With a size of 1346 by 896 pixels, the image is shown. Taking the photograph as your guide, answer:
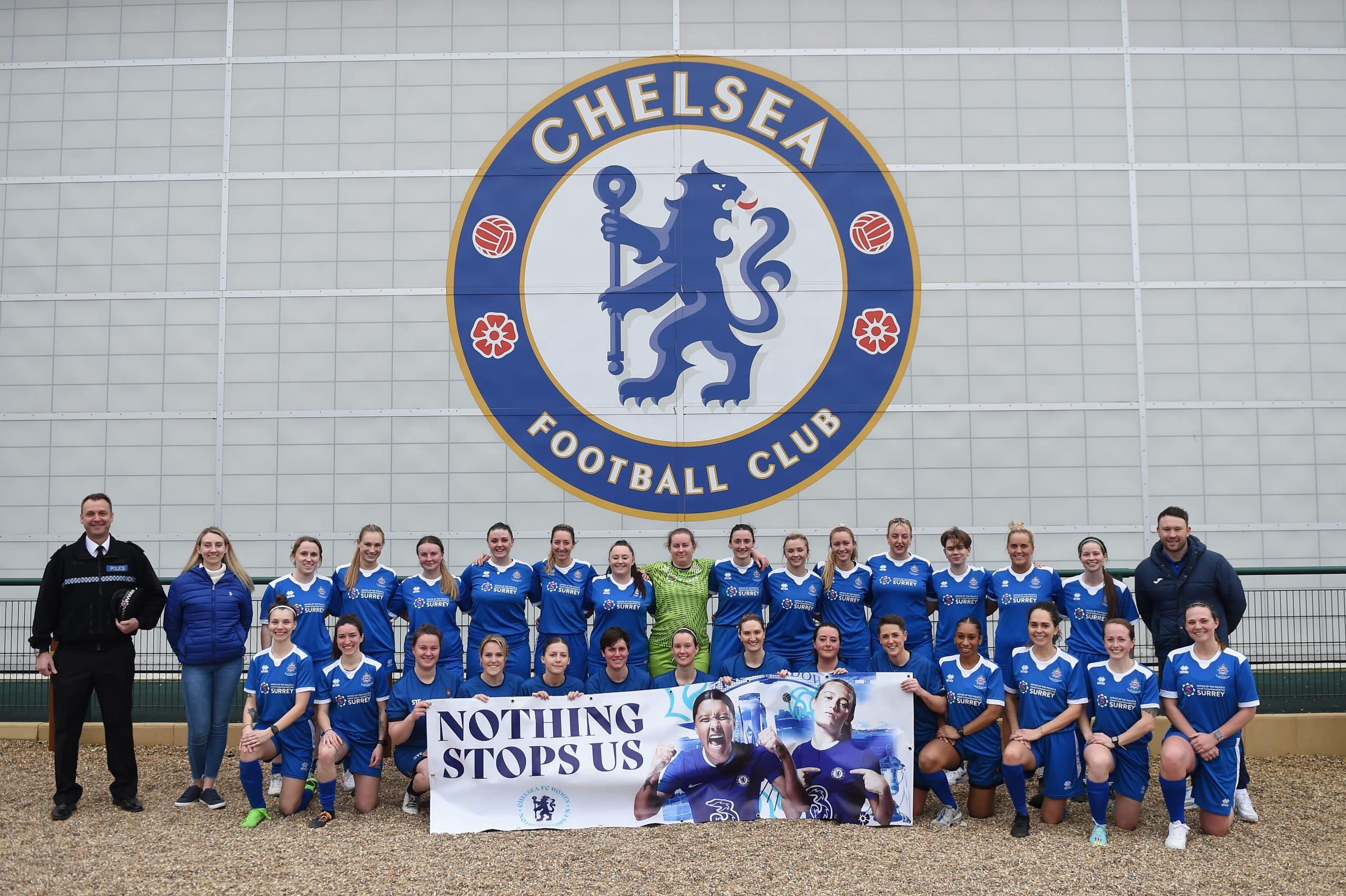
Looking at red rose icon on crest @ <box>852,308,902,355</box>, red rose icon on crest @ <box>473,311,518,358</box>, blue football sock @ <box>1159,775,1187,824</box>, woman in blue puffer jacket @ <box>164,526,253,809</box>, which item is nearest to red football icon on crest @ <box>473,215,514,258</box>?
red rose icon on crest @ <box>473,311,518,358</box>

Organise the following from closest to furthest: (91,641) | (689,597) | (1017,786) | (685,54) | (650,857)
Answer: (650,857) → (1017,786) → (91,641) → (689,597) → (685,54)

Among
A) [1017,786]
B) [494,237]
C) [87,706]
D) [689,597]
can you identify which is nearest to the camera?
[1017,786]

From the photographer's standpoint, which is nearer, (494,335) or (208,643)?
(208,643)

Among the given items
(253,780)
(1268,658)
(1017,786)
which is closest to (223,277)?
(253,780)

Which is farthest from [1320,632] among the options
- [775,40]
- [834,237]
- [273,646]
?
[273,646]

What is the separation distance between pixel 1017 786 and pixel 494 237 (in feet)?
21.4

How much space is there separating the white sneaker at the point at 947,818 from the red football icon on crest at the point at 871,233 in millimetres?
5268

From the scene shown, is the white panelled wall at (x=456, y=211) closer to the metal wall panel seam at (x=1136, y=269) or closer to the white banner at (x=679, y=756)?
the metal wall panel seam at (x=1136, y=269)

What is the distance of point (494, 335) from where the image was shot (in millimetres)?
9070

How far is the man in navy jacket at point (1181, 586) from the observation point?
615cm

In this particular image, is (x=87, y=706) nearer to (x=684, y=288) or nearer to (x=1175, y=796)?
(x=684, y=288)

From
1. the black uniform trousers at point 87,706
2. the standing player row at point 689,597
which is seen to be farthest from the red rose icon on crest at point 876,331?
the black uniform trousers at point 87,706

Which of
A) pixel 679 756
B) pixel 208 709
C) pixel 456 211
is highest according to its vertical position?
pixel 456 211

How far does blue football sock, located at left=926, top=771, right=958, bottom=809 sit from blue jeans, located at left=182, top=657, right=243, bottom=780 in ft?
14.8
